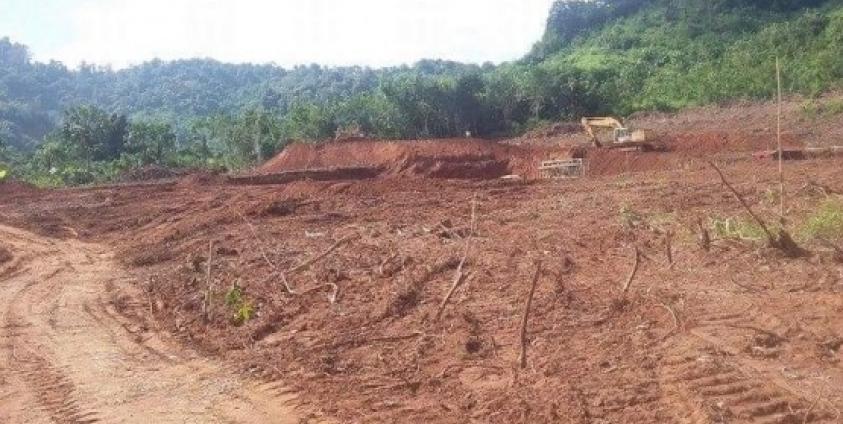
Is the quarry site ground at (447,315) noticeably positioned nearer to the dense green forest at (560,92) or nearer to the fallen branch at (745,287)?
the fallen branch at (745,287)

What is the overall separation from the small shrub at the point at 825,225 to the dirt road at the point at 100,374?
260 inches

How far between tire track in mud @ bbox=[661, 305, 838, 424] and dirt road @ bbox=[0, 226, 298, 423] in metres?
2.74

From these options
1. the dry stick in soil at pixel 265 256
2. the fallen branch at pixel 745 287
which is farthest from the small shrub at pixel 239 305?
the fallen branch at pixel 745 287

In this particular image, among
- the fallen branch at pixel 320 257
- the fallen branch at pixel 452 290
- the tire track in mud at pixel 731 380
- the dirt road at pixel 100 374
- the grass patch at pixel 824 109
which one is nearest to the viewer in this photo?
the tire track in mud at pixel 731 380

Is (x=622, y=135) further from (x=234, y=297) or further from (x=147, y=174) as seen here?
(x=234, y=297)

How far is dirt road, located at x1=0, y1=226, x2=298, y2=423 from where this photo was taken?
6.37m

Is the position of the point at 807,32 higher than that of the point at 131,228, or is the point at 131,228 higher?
the point at 807,32

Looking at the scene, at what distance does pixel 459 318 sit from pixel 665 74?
42.9 m

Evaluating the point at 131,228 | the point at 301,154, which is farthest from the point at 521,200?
the point at 301,154

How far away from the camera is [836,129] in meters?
27.0

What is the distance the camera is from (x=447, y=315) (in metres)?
8.11

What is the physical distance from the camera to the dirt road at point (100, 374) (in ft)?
20.9

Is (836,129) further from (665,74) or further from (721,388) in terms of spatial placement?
(721,388)

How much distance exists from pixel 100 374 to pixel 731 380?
5314 millimetres
